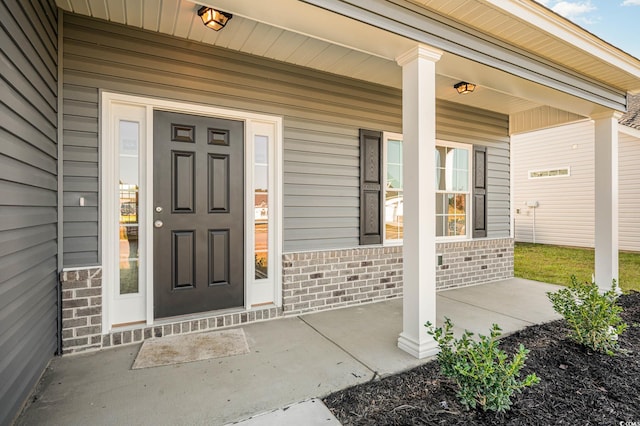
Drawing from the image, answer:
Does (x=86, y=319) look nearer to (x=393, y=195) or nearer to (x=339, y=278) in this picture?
(x=339, y=278)

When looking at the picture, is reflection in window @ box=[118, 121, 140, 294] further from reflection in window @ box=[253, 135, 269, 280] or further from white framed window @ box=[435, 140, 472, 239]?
white framed window @ box=[435, 140, 472, 239]

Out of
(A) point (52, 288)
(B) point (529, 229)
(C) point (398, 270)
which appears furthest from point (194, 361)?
(B) point (529, 229)

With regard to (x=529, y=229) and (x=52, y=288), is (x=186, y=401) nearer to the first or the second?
(x=52, y=288)

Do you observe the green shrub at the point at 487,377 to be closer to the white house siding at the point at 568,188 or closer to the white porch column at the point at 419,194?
the white porch column at the point at 419,194

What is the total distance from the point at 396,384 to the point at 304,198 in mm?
2066

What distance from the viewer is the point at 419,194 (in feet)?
8.37

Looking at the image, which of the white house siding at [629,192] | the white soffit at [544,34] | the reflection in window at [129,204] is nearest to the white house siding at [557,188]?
the white house siding at [629,192]

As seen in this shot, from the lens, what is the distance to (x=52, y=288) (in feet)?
7.98

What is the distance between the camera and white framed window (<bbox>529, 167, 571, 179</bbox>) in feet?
32.9

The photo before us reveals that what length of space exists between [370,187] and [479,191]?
7.05 feet

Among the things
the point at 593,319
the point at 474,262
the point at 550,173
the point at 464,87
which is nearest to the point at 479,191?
the point at 474,262

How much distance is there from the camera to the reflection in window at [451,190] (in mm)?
4863

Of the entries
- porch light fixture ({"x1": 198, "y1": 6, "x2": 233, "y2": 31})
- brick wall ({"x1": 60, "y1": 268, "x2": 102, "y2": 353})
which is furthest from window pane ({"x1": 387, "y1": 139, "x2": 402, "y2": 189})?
brick wall ({"x1": 60, "y1": 268, "x2": 102, "y2": 353})

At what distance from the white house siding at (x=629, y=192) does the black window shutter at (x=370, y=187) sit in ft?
27.2
